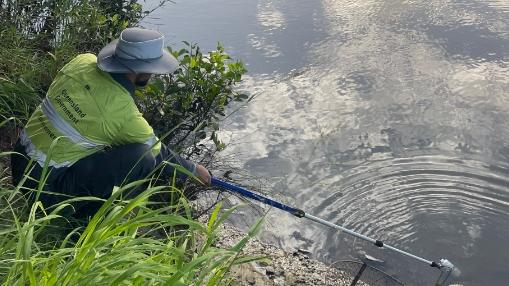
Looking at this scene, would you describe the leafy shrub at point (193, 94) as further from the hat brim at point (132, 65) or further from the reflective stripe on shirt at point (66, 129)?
the reflective stripe on shirt at point (66, 129)

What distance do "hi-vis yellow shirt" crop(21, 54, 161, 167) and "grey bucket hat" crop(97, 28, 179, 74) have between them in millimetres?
99

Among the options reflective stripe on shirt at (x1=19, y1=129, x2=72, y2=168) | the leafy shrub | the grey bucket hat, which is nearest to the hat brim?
the grey bucket hat

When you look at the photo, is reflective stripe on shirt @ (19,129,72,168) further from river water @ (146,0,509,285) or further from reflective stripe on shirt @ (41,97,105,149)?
river water @ (146,0,509,285)

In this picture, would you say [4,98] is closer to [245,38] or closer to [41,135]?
[41,135]

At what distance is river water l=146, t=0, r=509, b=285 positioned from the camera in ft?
18.9

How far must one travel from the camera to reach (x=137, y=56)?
12.1ft

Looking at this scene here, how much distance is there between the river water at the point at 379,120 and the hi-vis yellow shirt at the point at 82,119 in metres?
2.42

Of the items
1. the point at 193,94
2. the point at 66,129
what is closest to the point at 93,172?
the point at 66,129

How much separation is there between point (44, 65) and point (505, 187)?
16.1 feet

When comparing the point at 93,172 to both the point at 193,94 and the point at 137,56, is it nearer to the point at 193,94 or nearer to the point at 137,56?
the point at 137,56

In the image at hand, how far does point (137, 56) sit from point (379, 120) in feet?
14.4

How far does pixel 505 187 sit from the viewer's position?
624 cm

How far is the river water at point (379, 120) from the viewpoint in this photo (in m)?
5.76

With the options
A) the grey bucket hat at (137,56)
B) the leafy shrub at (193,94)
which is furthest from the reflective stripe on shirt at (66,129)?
the leafy shrub at (193,94)
